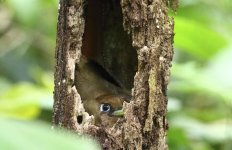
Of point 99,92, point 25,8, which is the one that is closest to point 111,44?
point 99,92

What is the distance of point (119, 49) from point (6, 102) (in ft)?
3.57

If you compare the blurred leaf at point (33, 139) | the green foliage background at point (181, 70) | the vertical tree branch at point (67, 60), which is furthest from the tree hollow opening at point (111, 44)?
the blurred leaf at point (33, 139)

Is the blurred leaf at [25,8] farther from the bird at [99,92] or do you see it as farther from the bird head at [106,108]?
the bird head at [106,108]

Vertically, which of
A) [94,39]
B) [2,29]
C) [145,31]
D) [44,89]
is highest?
[2,29]

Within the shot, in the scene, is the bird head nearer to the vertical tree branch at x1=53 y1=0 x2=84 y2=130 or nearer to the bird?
the bird

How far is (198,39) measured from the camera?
2.75 meters

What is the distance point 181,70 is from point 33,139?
2.23 metres

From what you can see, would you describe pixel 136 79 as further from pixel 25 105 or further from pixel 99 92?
pixel 25 105

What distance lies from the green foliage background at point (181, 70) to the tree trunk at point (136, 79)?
25 cm

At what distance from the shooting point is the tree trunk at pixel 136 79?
5.31 feet

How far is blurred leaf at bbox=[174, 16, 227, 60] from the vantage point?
274 cm

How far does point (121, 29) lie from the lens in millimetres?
2059

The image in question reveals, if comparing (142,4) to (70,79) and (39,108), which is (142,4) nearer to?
(70,79)

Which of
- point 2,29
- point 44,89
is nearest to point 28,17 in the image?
point 44,89
